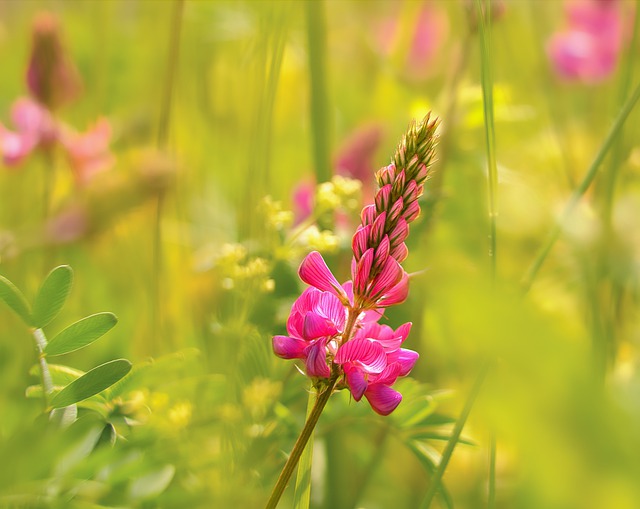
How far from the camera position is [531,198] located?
791 millimetres

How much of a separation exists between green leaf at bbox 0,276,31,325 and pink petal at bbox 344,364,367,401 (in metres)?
0.17

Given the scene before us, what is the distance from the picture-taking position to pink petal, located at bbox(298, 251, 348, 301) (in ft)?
1.32

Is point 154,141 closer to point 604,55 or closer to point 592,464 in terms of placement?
point 604,55

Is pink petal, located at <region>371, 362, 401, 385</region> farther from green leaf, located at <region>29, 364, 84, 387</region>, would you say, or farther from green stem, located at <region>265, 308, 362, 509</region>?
green leaf, located at <region>29, 364, 84, 387</region>

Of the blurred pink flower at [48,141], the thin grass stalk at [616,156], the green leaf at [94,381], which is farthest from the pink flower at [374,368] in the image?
the blurred pink flower at [48,141]

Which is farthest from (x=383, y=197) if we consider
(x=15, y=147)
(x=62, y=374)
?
(x=15, y=147)

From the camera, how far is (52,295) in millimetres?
427

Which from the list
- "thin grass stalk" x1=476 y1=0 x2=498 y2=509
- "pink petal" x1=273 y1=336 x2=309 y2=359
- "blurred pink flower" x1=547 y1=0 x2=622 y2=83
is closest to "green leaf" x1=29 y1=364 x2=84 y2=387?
"pink petal" x1=273 y1=336 x2=309 y2=359

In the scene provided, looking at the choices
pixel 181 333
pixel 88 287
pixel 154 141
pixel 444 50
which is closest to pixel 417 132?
pixel 181 333

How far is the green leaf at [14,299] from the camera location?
1.34 ft

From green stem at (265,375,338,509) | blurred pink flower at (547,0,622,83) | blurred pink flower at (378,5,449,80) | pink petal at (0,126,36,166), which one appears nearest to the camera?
green stem at (265,375,338,509)

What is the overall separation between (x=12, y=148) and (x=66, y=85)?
0.34 ft

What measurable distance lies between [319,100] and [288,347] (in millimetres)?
450

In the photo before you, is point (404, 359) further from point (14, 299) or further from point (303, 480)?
point (14, 299)
